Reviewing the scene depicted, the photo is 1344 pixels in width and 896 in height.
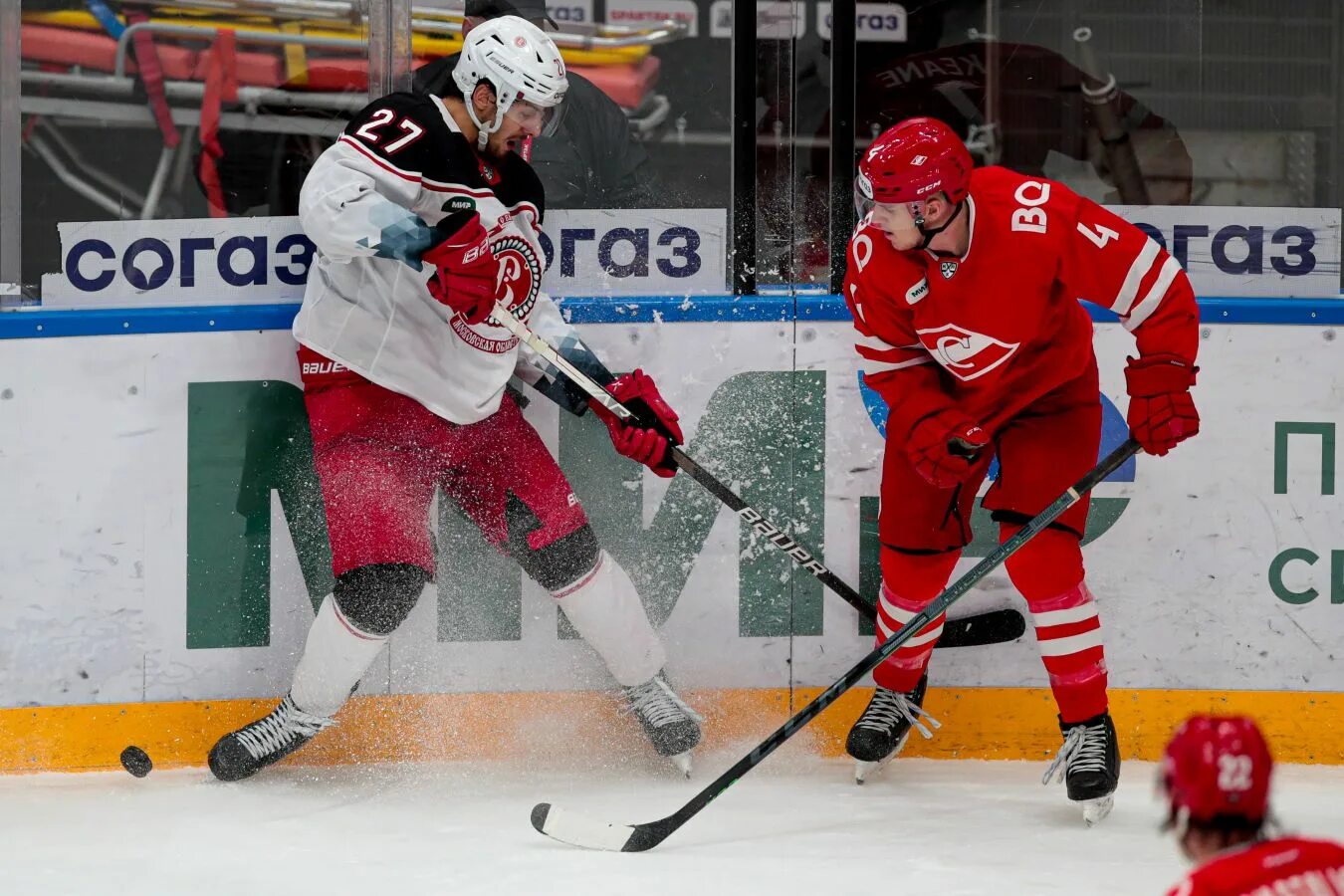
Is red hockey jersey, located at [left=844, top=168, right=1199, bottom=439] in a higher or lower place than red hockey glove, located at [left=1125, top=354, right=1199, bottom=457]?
higher

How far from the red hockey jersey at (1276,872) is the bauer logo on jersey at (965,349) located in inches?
60.5

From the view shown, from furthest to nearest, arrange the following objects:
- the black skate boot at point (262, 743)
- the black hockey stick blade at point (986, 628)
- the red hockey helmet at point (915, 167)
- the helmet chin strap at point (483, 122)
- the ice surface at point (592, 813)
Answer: the black hockey stick blade at point (986, 628), the black skate boot at point (262, 743), the helmet chin strap at point (483, 122), the red hockey helmet at point (915, 167), the ice surface at point (592, 813)

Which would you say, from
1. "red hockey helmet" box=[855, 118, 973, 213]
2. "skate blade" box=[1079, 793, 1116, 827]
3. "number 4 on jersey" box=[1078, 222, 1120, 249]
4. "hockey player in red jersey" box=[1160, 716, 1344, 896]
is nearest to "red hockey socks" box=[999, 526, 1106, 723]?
"skate blade" box=[1079, 793, 1116, 827]

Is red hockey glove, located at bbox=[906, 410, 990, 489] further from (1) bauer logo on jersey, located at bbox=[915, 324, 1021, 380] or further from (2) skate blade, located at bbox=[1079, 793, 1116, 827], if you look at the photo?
(2) skate blade, located at bbox=[1079, 793, 1116, 827]

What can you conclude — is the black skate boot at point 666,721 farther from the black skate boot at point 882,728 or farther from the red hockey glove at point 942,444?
the red hockey glove at point 942,444

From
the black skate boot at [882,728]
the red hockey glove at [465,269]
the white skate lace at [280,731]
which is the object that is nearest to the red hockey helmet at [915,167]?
the red hockey glove at [465,269]

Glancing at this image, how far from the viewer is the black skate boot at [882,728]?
119 inches

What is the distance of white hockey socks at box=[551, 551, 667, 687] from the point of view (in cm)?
304

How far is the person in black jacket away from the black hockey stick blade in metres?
1.00

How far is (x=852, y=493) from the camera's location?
3.25 m

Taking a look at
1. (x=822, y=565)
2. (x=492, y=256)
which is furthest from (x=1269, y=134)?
(x=492, y=256)

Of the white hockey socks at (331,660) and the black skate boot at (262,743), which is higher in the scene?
the white hockey socks at (331,660)

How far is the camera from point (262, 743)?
9.77ft

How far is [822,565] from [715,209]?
0.73m
